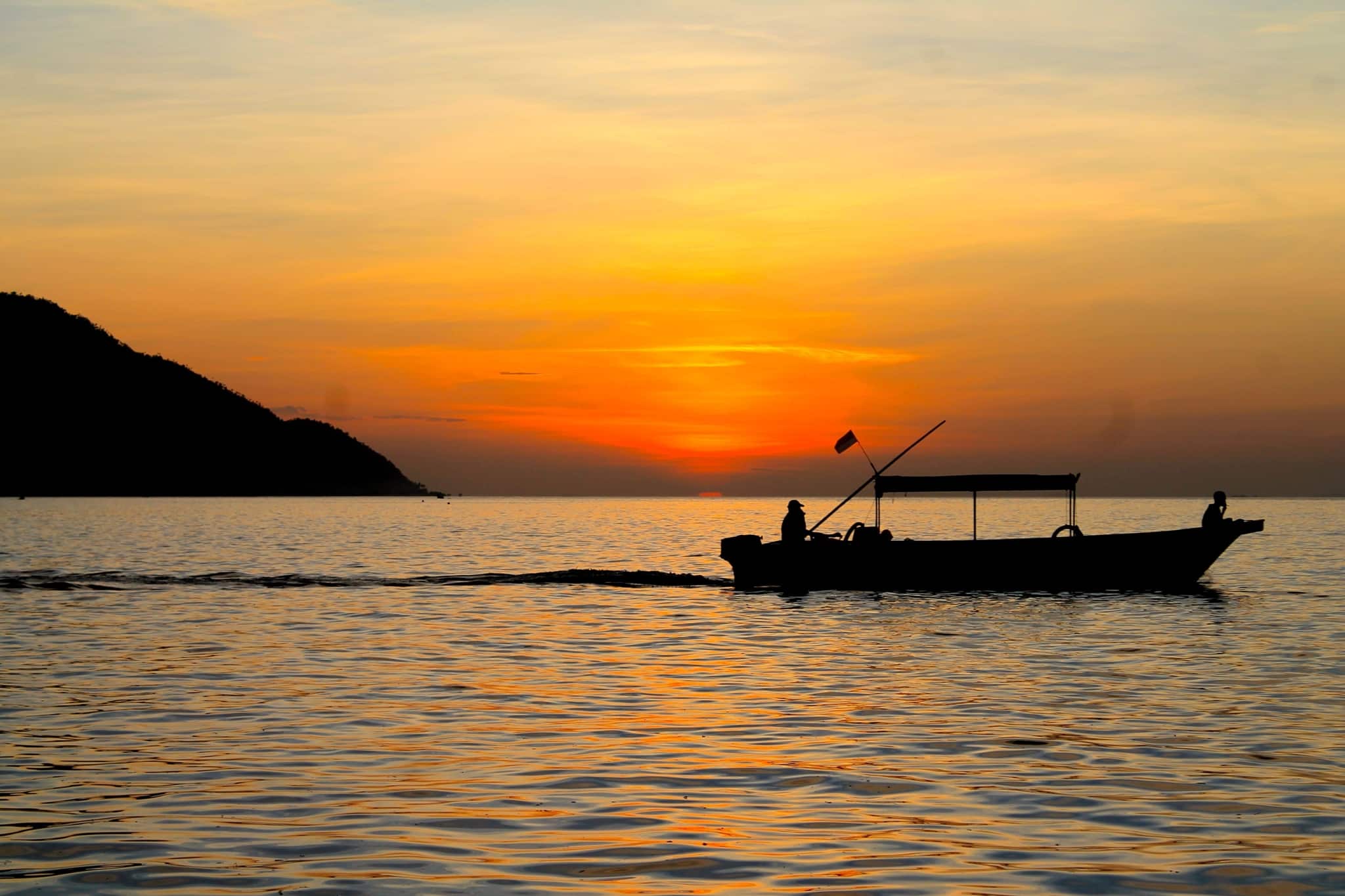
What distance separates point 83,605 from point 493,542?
55669 mm

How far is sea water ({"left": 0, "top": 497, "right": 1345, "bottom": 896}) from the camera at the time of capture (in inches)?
400

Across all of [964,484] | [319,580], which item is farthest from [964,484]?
[319,580]

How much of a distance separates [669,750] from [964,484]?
26.3 meters

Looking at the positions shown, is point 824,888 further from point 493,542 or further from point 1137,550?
point 493,542

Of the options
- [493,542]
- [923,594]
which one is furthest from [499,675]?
[493,542]

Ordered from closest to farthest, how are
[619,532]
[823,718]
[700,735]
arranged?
[700,735]
[823,718]
[619,532]

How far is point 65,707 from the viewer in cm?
1788

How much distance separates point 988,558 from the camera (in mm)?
39219

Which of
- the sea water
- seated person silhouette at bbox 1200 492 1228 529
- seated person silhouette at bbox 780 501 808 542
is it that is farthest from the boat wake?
seated person silhouette at bbox 1200 492 1228 529

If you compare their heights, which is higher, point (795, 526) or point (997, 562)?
point (795, 526)

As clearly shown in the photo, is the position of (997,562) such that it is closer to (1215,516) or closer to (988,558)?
(988,558)

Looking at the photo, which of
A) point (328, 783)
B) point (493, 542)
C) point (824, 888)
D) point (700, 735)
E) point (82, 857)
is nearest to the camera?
point (824, 888)

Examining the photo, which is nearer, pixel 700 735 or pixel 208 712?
pixel 700 735

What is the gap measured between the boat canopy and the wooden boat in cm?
3
